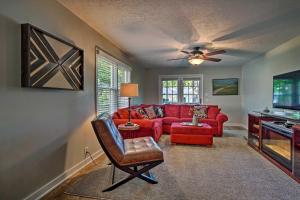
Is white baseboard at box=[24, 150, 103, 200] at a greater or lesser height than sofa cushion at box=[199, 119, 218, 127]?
lesser

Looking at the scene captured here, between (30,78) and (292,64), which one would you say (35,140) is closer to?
(30,78)

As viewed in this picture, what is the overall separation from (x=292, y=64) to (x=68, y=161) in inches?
176

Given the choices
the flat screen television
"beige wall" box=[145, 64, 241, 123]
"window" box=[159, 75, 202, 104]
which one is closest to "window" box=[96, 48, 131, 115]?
"window" box=[159, 75, 202, 104]

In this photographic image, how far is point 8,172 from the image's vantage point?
179 cm

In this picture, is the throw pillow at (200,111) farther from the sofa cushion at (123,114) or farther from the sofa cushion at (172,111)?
the sofa cushion at (123,114)

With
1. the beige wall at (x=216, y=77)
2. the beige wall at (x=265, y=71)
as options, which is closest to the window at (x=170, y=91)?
the beige wall at (x=216, y=77)

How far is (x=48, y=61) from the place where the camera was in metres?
2.24

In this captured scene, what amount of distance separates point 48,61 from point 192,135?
326cm

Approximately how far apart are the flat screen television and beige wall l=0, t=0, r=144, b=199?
3.70 meters

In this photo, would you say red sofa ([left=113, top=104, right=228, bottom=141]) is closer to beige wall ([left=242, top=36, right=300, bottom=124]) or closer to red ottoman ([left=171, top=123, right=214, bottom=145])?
red ottoman ([left=171, top=123, right=214, bottom=145])

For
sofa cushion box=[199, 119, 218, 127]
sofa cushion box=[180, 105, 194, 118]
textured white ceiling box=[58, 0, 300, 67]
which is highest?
textured white ceiling box=[58, 0, 300, 67]

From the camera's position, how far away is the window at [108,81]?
3.79 m

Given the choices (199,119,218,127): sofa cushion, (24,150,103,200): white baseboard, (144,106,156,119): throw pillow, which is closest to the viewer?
(24,150,103,200): white baseboard

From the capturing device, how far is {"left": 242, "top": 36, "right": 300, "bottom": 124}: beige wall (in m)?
3.91
